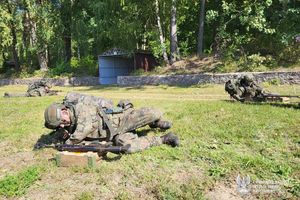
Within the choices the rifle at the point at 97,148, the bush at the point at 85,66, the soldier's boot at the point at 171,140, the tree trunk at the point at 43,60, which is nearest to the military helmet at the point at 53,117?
the rifle at the point at 97,148

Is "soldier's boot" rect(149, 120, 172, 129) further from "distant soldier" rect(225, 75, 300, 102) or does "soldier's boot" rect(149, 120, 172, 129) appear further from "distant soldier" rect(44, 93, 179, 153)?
"distant soldier" rect(225, 75, 300, 102)

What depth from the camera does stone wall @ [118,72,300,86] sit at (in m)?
20.9

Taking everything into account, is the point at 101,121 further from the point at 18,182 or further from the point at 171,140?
the point at 18,182

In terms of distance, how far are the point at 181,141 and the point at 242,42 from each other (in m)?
20.2

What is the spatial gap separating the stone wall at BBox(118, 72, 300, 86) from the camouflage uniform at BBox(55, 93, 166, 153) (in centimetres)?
1450

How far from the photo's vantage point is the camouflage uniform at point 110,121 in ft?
24.3

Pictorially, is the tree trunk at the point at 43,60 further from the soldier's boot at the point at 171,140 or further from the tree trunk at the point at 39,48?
the soldier's boot at the point at 171,140

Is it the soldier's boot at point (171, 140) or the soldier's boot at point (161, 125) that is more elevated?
the soldier's boot at point (161, 125)

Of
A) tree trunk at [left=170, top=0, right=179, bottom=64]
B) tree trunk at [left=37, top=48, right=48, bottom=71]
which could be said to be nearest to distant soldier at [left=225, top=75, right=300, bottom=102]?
tree trunk at [left=170, top=0, right=179, bottom=64]

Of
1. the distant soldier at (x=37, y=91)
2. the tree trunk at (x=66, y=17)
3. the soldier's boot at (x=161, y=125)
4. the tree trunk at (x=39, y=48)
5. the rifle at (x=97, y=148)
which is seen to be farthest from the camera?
the tree trunk at (x=39, y=48)

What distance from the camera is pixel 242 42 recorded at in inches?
1054

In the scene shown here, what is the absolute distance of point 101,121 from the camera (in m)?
7.79

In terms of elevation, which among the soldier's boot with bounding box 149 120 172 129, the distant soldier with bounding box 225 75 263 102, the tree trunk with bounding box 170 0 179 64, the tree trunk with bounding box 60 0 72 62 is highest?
the tree trunk with bounding box 60 0 72 62

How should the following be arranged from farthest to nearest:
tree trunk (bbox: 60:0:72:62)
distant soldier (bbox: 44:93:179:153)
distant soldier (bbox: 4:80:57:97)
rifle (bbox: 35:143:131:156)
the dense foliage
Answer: tree trunk (bbox: 60:0:72:62), the dense foliage, distant soldier (bbox: 4:80:57:97), distant soldier (bbox: 44:93:179:153), rifle (bbox: 35:143:131:156)
